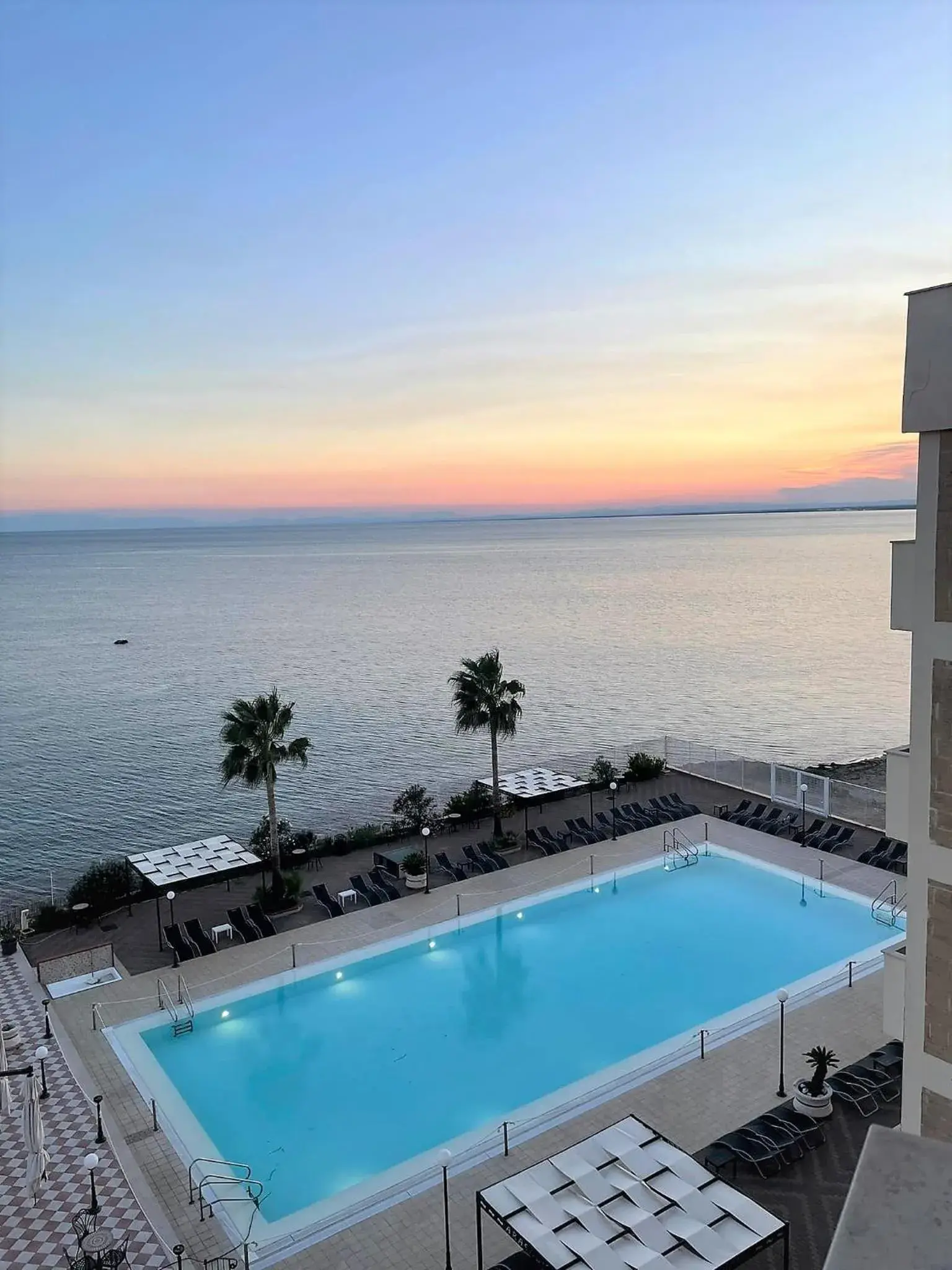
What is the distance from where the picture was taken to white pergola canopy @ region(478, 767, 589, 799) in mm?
26312

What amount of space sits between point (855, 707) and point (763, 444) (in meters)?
29.7

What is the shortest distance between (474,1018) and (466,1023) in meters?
0.26

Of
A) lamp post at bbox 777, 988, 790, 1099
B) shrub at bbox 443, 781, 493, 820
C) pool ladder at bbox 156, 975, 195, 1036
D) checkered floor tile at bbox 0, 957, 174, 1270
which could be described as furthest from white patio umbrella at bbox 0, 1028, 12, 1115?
shrub at bbox 443, 781, 493, 820

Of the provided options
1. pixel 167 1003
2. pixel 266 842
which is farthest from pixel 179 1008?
pixel 266 842

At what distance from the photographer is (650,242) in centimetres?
3431

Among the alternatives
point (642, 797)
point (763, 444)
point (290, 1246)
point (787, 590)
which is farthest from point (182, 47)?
point (787, 590)

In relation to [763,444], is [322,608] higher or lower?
lower

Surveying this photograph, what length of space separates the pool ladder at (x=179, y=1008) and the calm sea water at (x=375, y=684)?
15.9 metres

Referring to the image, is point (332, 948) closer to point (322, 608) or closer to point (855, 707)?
point (855, 707)

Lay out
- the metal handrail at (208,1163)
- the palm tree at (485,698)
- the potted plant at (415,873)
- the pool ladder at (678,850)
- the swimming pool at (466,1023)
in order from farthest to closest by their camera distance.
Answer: the palm tree at (485,698)
the pool ladder at (678,850)
the potted plant at (415,873)
the swimming pool at (466,1023)
the metal handrail at (208,1163)

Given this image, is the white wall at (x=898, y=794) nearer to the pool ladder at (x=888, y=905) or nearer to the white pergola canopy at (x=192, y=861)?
the pool ladder at (x=888, y=905)

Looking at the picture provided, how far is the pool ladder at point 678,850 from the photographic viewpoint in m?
24.2

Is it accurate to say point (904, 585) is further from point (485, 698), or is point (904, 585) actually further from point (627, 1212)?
point (485, 698)

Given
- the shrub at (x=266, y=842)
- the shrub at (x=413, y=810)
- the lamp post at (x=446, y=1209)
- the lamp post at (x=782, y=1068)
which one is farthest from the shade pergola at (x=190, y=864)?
the lamp post at (x=782, y=1068)
